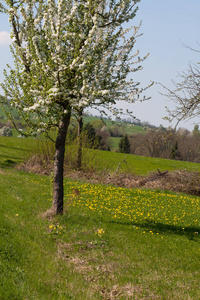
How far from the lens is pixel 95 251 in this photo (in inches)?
302

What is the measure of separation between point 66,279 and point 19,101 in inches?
209

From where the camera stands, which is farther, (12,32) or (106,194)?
(106,194)

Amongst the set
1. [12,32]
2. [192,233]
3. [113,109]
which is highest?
[12,32]

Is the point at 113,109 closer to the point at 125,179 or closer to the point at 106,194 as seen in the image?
the point at 106,194

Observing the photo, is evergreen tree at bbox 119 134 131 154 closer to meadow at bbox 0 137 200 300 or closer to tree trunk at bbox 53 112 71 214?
meadow at bbox 0 137 200 300

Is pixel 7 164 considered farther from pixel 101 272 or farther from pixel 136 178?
pixel 101 272

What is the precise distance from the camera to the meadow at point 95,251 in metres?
5.82

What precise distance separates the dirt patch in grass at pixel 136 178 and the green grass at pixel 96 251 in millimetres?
7953

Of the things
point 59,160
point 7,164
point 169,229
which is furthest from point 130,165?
point 59,160

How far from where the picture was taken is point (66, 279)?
19.9ft

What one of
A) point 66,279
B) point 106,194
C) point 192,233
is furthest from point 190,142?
point 66,279

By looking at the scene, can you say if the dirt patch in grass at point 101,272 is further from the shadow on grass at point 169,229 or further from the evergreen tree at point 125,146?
the evergreen tree at point 125,146

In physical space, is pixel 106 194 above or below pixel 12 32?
below

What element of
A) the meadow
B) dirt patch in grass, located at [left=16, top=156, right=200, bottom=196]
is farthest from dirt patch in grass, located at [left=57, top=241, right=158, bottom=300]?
dirt patch in grass, located at [left=16, top=156, right=200, bottom=196]
